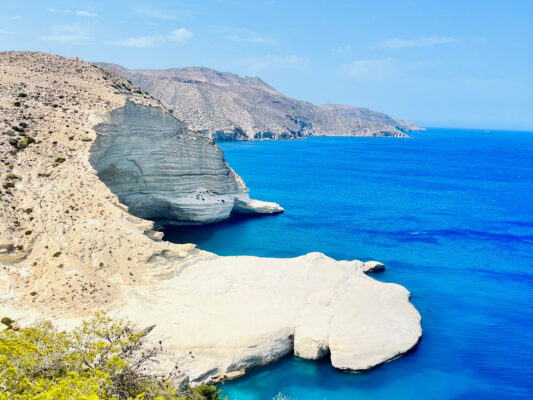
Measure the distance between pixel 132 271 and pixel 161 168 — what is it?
19.6 meters

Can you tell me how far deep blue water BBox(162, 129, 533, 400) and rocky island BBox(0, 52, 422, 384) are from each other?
5.13 feet

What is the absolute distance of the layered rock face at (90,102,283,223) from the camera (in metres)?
42.6

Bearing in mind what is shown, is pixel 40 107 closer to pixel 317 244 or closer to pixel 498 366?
pixel 317 244

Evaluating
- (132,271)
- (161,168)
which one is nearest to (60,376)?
(132,271)

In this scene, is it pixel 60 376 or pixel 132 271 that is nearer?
pixel 60 376

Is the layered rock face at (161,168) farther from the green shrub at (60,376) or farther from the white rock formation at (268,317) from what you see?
the green shrub at (60,376)

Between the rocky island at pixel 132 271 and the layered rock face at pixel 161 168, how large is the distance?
0.74ft

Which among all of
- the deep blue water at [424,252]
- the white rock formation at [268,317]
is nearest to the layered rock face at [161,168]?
the deep blue water at [424,252]

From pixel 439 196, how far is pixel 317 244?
38.7 meters

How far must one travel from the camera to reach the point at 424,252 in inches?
1821

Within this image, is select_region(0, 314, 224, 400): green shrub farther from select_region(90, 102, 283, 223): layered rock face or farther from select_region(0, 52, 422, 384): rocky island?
select_region(90, 102, 283, 223): layered rock face

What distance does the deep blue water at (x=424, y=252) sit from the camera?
2466 cm

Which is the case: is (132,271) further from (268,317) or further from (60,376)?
(60,376)

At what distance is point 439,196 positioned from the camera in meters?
76.6
